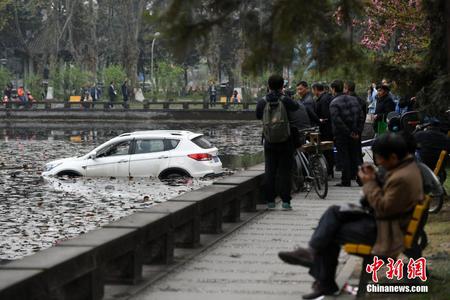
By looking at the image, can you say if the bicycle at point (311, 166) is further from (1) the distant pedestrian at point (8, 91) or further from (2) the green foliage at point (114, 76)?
(2) the green foliage at point (114, 76)

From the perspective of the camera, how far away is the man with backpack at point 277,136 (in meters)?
14.6

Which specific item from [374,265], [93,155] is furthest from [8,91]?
[374,265]

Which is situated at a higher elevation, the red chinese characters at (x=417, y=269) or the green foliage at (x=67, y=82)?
the green foliage at (x=67, y=82)

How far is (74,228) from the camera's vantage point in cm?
1659

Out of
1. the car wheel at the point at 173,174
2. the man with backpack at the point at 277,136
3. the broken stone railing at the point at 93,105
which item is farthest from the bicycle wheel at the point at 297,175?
the broken stone railing at the point at 93,105

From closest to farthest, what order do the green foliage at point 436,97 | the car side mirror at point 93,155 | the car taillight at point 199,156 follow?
the green foliage at point 436,97, the car taillight at point 199,156, the car side mirror at point 93,155

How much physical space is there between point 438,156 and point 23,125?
4721 centimetres

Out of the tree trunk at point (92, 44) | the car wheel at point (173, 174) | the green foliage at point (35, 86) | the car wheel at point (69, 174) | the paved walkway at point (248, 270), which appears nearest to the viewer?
the paved walkway at point (248, 270)

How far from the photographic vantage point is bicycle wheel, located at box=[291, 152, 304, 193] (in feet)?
55.9

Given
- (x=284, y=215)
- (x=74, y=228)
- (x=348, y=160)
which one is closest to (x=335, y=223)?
(x=284, y=215)

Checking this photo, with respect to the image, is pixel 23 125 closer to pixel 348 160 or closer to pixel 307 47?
pixel 348 160

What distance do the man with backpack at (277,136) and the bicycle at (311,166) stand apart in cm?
166

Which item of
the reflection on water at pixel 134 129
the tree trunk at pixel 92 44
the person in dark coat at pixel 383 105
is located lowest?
the reflection on water at pixel 134 129

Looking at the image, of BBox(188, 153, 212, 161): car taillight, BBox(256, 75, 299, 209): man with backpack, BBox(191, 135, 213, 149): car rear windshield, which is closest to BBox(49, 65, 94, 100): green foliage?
BBox(191, 135, 213, 149): car rear windshield
